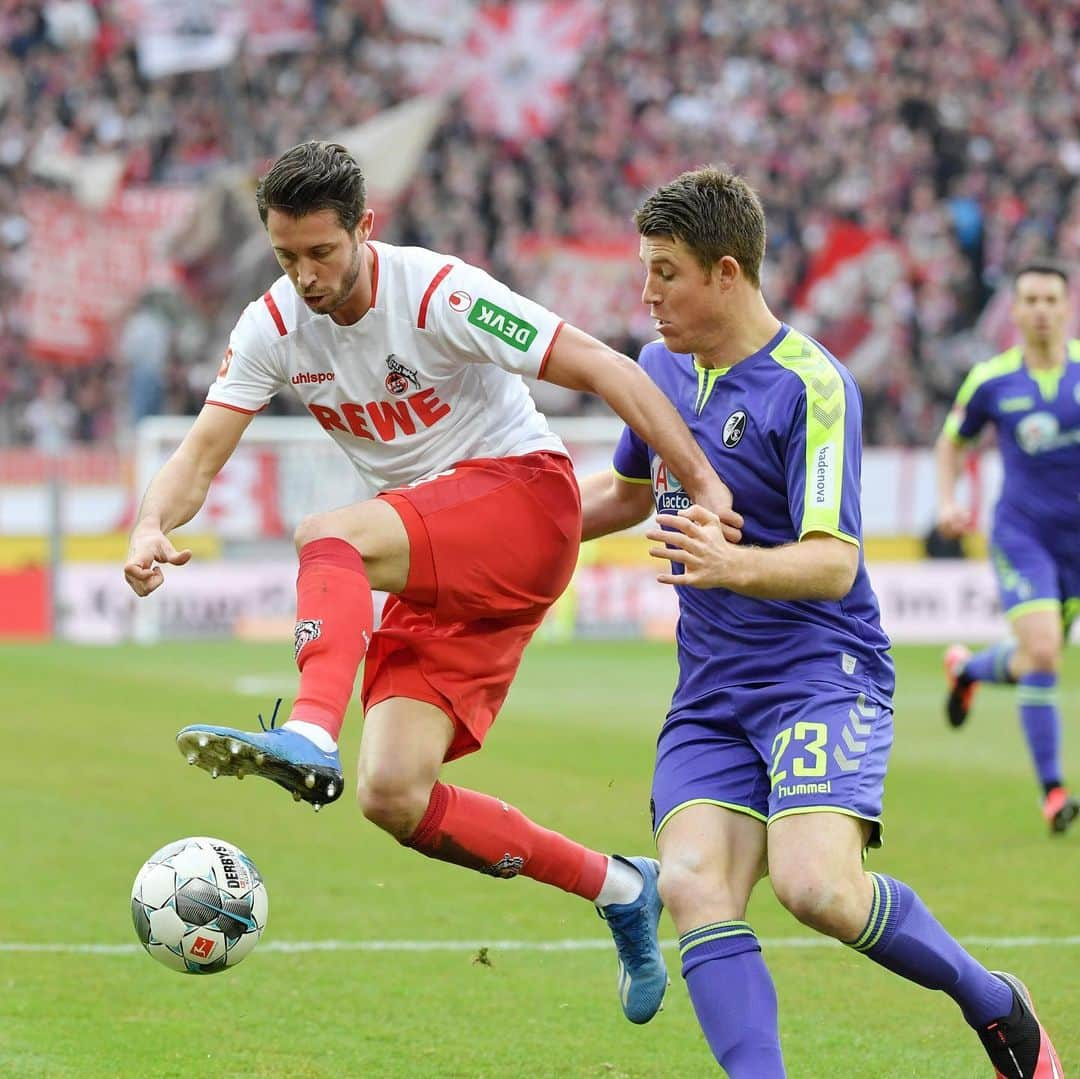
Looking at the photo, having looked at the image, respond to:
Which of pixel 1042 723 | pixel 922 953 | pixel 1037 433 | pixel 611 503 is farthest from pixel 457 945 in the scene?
pixel 1037 433

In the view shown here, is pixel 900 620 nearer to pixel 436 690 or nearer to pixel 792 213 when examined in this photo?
pixel 792 213

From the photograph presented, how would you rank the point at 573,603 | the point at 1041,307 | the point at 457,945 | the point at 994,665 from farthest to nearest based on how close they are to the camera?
1. the point at 573,603
2. the point at 994,665
3. the point at 1041,307
4. the point at 457,945

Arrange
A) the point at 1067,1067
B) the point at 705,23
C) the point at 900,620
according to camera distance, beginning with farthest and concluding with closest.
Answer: the point at 705,23, the point at 900,620, the point at 1067,1067

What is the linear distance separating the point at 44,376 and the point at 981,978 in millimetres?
20775

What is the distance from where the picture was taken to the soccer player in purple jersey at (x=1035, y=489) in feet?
28.8

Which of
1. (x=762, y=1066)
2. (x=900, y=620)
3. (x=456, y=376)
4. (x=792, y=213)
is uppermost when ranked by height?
(x=792, y=213)

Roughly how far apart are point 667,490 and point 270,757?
1.19 meters

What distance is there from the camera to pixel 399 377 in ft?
15.8

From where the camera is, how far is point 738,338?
4320 mm

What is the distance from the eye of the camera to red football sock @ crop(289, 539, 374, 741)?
4.25m

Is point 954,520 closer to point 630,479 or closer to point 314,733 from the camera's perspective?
point 630,479

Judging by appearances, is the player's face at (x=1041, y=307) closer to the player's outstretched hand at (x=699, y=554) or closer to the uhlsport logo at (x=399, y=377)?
the uhlsport logo at (x=399, y=377)

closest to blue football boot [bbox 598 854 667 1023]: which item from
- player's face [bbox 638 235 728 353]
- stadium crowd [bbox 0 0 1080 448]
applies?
player's face [bbox 638 235 728 353]

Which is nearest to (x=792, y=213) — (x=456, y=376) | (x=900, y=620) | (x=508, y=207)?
(x=508, y=207)
